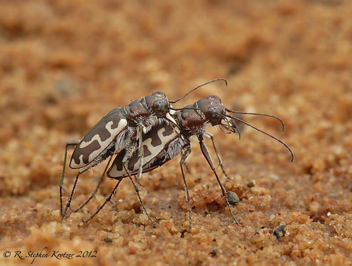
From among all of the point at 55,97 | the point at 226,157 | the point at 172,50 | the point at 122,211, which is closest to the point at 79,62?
the point at 55,97

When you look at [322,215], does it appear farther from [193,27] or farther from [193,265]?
[193,27]

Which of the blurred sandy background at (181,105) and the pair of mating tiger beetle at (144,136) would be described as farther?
the pair of mating tiger beetle at (144,136)

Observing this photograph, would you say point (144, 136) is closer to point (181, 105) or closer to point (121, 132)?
point (121, 132)

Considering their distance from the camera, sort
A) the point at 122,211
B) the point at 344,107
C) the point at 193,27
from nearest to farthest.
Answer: the point at 122,211
the point at 344,107
the point at 193,27

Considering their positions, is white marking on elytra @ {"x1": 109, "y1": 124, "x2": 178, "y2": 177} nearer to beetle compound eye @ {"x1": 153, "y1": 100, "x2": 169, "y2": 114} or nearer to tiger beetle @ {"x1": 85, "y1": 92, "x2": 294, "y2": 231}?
tiger beetle @ {"x1": 85, "y1": 92, "x2": 294, "y2": 231}

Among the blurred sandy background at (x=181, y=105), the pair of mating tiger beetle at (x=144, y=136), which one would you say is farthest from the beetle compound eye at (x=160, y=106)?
the blurred sandy background at (x=181, y=105)

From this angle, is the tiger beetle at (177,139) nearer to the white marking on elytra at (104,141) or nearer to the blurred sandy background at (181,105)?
the white marking on elytra at (104,141)

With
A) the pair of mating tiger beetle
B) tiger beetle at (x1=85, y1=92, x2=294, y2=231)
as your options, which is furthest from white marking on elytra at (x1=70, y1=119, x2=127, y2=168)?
tiger beetle at (x1=85, y1=92, x2=294, y2=231)

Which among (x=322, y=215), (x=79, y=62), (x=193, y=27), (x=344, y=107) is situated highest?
(x=193, y=27)
